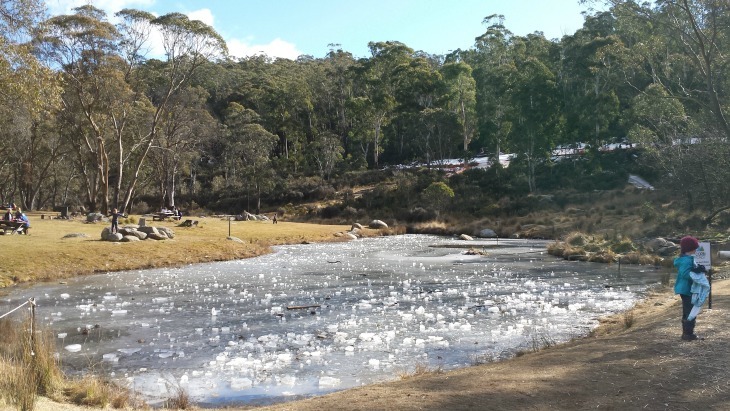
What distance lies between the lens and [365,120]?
7850 cm

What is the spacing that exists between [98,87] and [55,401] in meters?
41.2

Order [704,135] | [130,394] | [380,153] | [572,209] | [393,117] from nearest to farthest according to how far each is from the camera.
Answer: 1. [130,394]
2. [704,135]
3. [572,209]
4. [393,117]
5. [380,153]

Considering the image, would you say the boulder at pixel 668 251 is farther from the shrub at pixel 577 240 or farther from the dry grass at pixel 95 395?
the dry grass at pixel 95 395

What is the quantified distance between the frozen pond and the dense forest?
794cm

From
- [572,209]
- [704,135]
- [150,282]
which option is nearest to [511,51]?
[572,209]

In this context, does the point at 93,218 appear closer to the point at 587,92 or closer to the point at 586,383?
the point at 586,383

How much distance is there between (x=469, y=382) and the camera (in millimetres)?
8273

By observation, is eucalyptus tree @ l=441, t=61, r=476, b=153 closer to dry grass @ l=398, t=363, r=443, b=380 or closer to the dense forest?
the dense forest

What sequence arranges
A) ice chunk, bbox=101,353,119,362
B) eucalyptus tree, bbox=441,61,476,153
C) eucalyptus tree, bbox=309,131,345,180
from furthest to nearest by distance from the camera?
eucalyptus tree, bbox=441,61,476,153
eucalyptus tree, bbox=309,131,345,180
ice chunk, bbox=101,353,119,362

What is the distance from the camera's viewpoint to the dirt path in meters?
7.15

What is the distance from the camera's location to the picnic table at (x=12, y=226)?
28.9m

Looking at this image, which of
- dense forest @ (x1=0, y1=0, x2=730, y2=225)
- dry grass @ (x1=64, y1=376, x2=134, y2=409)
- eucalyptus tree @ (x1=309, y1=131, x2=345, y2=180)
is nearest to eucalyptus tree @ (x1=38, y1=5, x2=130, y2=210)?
dense forest @ (x1=0, y1=0, x2=730, y2=225)

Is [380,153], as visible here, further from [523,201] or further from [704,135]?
[704,135]

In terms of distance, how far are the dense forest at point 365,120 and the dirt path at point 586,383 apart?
13.8 meters
